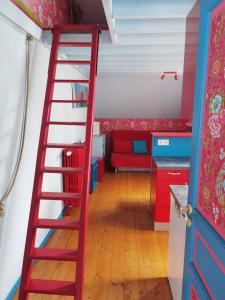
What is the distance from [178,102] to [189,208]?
6314 millimetres

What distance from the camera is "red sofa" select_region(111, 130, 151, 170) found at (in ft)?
22.7

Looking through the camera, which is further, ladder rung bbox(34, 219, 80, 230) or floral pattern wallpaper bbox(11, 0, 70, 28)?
floral pattern wallpaper bbox(11, 0, 70, 28)

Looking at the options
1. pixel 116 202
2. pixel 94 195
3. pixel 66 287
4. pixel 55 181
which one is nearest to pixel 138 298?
pixel 66 287

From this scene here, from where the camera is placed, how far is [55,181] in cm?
376

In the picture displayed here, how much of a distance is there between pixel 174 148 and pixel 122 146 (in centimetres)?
327

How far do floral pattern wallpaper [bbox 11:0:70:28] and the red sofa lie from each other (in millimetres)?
3474

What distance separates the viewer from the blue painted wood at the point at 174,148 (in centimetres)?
403

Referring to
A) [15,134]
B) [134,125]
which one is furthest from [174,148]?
[134,125]

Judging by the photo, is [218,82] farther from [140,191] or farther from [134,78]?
[134,78]

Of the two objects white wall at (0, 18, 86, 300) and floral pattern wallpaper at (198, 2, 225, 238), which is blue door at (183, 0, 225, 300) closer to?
floral pattern wallpaper at (198, 2, 225, 238)

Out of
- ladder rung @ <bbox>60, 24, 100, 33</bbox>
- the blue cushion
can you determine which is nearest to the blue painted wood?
ladder rung @ <bbox>60, 24, 100, 33</bbox>

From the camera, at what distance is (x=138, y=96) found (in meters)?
7.53

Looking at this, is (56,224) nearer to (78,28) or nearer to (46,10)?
(78,28)

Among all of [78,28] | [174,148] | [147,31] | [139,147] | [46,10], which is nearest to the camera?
[78,28]
